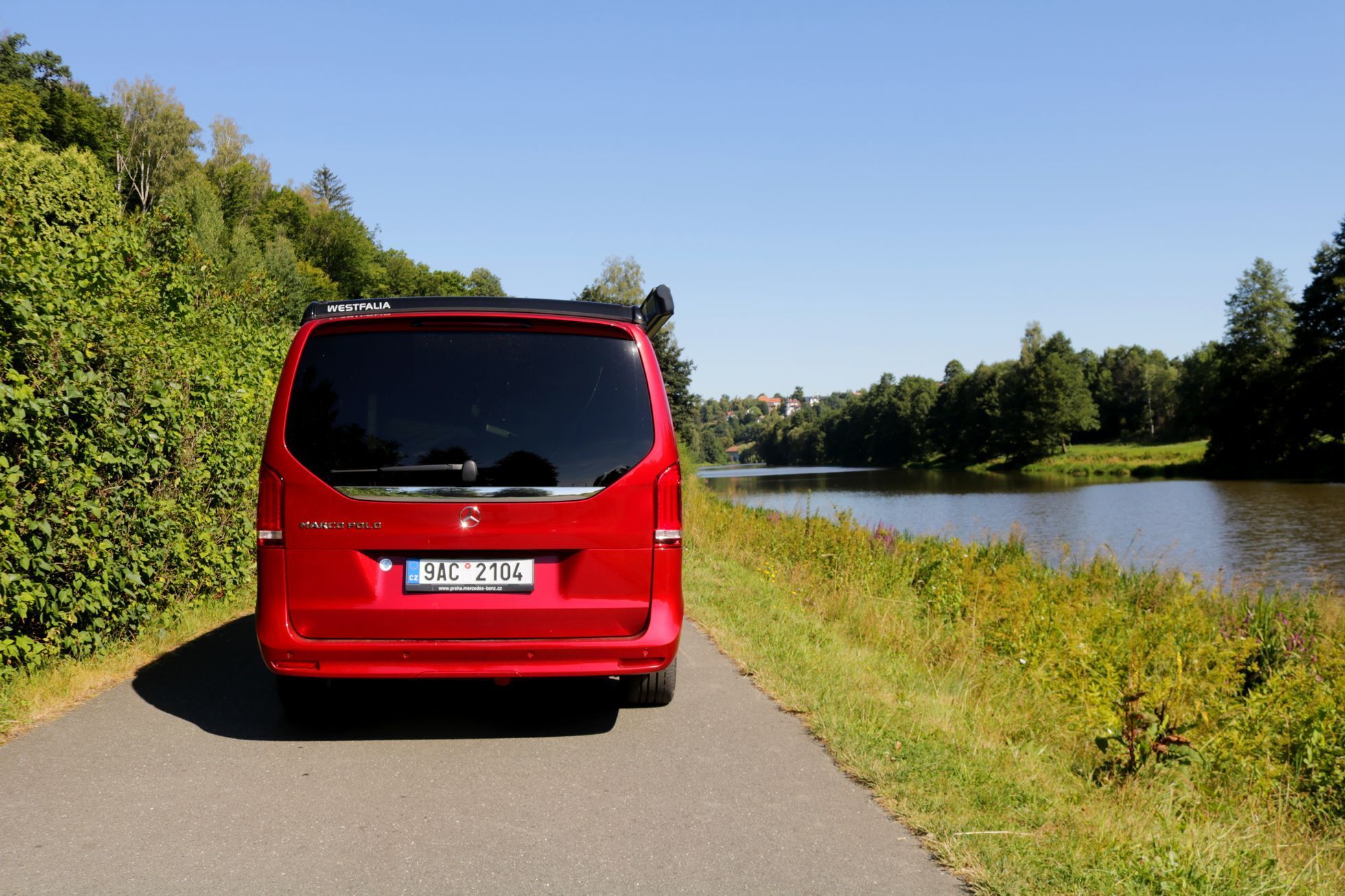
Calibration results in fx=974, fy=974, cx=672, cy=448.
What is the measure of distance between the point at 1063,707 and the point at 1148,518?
27.7 meters

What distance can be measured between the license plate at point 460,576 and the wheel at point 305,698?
905mm

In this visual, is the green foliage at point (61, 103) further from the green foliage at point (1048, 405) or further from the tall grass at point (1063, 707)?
the green foliage at point (1048, 405)

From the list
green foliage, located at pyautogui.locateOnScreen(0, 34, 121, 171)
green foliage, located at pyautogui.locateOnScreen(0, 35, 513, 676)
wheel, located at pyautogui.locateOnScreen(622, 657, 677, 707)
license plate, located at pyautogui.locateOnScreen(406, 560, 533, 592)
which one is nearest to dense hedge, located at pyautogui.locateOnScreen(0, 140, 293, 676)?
green foliage, located at pyautogui.locateOnScreen(0, 35, 513, 676)

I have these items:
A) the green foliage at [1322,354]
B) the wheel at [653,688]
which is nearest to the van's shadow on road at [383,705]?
the wheel at [653,688]

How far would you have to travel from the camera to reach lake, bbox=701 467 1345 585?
19500 millimetres

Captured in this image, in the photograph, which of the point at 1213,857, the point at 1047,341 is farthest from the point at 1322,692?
the point at 1047,341

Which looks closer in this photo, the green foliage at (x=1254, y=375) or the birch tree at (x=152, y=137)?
the green foliage at (x=1254, y=375)

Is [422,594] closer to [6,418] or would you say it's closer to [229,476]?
[6,418]

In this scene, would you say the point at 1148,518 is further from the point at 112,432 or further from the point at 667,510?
the point at 112,432

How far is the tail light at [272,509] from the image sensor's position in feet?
14.3

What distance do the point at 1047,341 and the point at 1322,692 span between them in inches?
3924

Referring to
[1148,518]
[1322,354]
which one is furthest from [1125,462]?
[1148,518]

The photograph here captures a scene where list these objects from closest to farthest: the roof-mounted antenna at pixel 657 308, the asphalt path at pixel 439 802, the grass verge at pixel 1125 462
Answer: the asphalt path at pixel 439 802 → the roof-mounted antenna at pixel 657 308 → the grass verge at pixel 1125 462

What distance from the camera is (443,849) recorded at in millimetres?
3312
